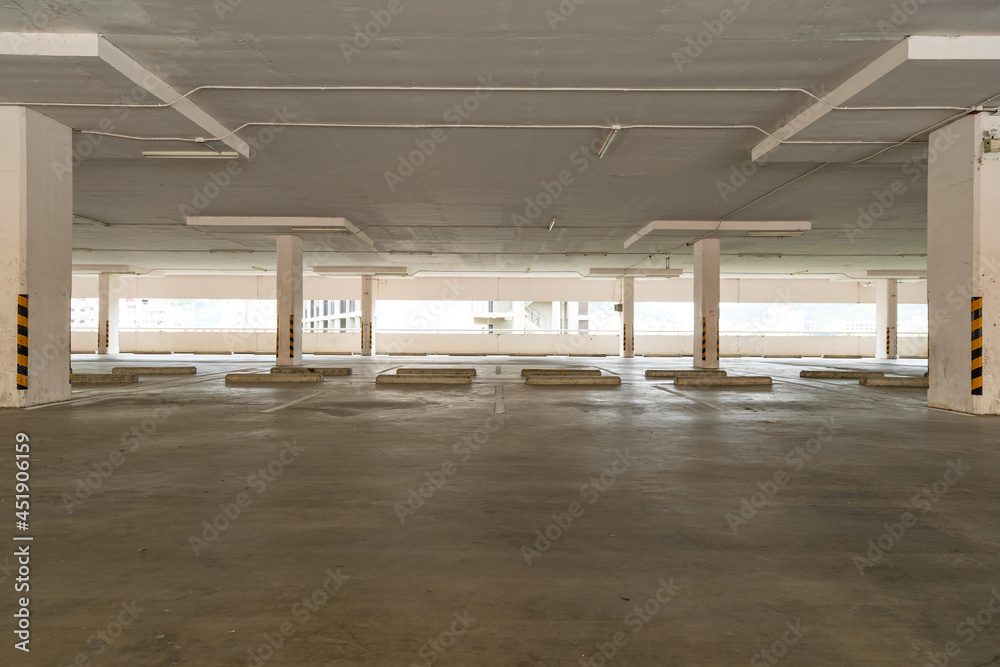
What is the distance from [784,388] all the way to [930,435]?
6.39 meters

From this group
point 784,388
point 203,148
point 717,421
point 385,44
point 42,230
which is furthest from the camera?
point 784,388

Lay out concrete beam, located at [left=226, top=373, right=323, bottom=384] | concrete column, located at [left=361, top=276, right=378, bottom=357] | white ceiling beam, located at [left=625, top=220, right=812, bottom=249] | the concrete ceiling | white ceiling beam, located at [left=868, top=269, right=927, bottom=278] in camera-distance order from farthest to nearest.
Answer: concrete column, located at [left=361, top=276, right=378, bottom=357]
white ceiling beam, located at [left=868, top=269, right=927, bottom=278]
white ceiling beam, located at [left=625, top=220, right=812, bottom=249]
concrete beam, located at [left=226, top=373, right=323, bottom=384]
the concrete ceiling

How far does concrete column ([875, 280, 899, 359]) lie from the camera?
27266mm

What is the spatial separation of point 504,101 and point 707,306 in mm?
12460

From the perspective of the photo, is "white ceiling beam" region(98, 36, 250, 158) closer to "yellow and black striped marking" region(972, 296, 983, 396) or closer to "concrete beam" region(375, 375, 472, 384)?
"concrete beam" region(375, 375, 472, 384)

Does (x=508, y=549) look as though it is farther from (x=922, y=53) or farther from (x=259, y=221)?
(x=259, y=221)

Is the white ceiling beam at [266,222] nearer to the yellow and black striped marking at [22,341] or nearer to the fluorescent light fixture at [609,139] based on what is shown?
the yellow and black striped marking at [22,341]

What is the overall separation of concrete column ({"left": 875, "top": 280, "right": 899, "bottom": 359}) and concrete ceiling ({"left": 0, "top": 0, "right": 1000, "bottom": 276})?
1370 cm

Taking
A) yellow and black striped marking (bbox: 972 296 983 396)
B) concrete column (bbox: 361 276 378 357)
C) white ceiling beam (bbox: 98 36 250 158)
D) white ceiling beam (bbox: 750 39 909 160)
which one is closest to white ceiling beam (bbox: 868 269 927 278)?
yellow and black striped marking (bbox: 972 296 983 396)

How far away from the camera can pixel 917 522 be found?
142 inches

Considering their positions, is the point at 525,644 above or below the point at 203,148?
below

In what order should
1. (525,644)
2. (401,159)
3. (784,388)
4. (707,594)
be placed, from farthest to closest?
(784,388) → (401,159) → (707,594) → (525,644)

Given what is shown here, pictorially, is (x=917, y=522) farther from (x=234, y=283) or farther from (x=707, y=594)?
A: (x=234, y=283)

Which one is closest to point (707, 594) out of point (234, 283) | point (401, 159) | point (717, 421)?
point (717, 421)
